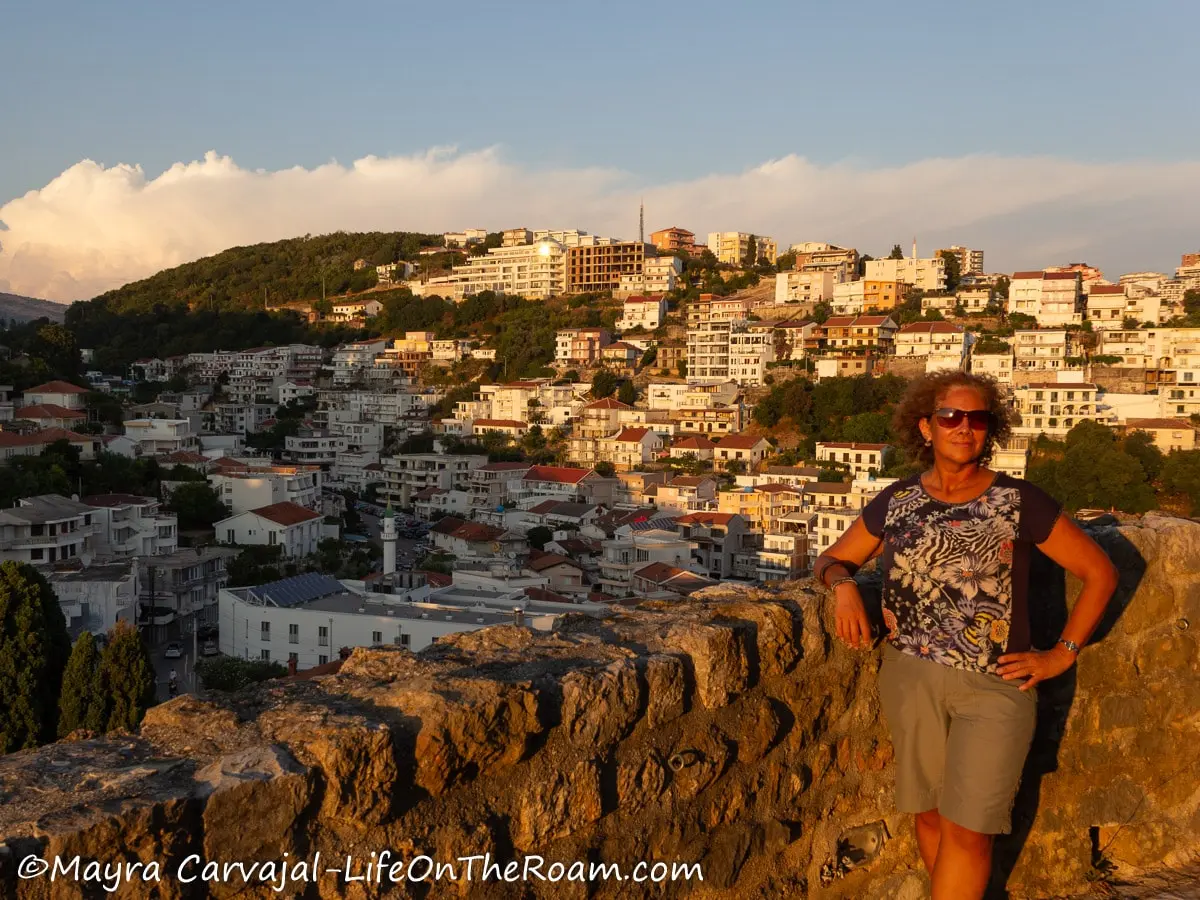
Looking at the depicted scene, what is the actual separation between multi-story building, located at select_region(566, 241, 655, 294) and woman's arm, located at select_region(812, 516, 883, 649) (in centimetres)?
6563

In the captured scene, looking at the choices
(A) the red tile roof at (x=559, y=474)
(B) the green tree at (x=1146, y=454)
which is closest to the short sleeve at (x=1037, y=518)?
(B) the green tree at (x=1146, y=454)

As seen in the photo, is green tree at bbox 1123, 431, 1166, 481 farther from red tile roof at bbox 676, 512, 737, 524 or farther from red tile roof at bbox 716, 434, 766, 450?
red tile roof at bbox 676, 512, 737, 524

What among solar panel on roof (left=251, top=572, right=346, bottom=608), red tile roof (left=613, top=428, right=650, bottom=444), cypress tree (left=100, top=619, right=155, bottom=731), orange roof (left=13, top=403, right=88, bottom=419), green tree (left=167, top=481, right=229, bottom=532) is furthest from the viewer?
red tile roof (left=613, top=428, right=650, bottom=444)

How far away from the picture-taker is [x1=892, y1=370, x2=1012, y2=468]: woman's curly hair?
8.63 ft

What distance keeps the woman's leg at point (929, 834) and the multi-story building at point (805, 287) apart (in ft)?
191

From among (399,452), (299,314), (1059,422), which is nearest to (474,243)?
(299,314)

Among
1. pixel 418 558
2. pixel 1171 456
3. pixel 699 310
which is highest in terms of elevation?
pixel 699 310

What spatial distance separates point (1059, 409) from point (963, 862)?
137ft

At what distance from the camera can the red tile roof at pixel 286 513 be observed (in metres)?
31.1

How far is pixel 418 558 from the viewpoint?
32.8m

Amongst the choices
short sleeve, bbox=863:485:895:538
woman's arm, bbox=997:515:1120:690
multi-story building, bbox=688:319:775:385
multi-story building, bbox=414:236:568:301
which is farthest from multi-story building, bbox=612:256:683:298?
woman's arm, bbox=997:515:1120:690

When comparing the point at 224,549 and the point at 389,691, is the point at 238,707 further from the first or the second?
the point at 224,549

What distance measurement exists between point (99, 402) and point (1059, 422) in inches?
1461

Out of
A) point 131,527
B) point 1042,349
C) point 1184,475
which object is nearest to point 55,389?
point 131,527
